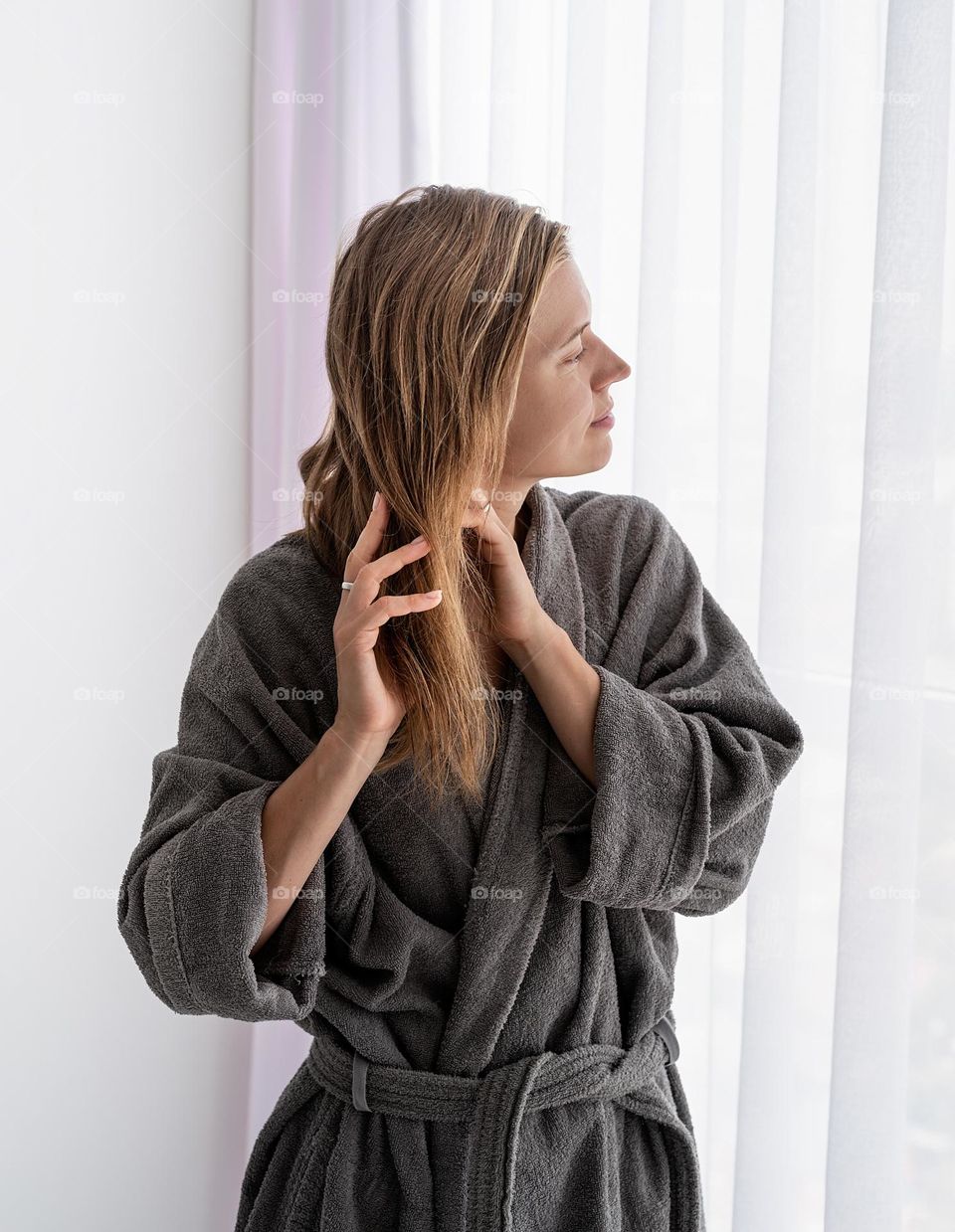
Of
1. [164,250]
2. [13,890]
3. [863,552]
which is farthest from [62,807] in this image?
[863,552]

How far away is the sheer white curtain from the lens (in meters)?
1.01

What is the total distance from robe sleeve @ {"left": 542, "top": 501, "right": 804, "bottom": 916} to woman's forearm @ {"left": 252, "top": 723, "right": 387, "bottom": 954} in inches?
7.1

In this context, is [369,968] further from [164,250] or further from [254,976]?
[164,250]

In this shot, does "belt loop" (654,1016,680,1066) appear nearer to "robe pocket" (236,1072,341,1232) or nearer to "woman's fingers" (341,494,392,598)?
"robe pocket" (236,1072,341,1232)

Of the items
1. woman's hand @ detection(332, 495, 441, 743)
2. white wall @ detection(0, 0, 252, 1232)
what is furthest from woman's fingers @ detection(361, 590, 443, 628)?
white wall @ detection(0, 0, 252, 1232)

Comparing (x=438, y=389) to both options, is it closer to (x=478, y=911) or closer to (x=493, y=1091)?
(x=478, y=911)

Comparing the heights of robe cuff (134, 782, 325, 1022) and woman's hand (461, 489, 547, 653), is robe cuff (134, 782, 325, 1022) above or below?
below

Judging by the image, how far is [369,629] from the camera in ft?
2.69

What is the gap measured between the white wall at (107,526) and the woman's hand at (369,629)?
2.31ft

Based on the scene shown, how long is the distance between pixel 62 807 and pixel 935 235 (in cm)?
119

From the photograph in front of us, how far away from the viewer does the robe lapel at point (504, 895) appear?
3.02ft

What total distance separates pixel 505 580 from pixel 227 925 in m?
0.34

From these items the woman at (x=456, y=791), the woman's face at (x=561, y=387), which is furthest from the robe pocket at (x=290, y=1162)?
the woman's face at (x=561, y=387)

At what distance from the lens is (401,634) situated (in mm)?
893
